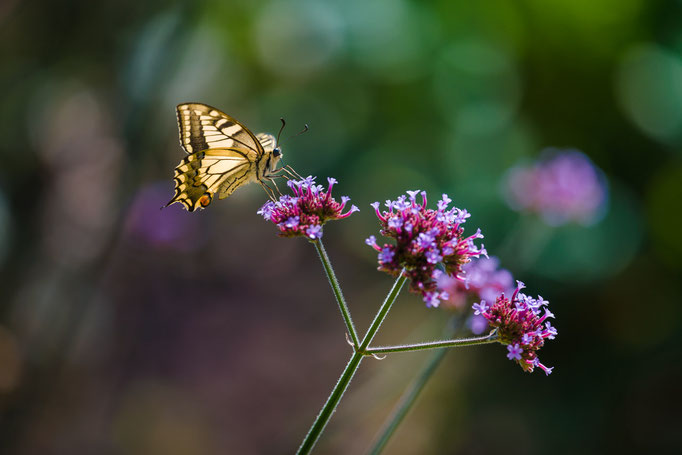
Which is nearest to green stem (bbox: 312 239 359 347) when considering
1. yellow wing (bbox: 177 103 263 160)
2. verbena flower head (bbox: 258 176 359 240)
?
verbena flower head (bbox: 258 176 359 240)

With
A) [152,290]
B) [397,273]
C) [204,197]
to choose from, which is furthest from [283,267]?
[397,273]

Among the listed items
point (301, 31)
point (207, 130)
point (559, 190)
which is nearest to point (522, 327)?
point (207, 130)

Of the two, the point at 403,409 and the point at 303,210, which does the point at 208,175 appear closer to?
the point at 303,210

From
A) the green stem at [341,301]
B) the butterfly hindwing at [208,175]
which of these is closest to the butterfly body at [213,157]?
the butterfly hindwing at [208,175]

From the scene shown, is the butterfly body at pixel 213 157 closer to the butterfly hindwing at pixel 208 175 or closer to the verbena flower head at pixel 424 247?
the butterfly hindwing at pixel 208 175

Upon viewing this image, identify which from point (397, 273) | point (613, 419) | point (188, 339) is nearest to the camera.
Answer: point (397, 273)

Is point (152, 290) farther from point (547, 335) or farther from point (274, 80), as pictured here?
point (547, 335)
